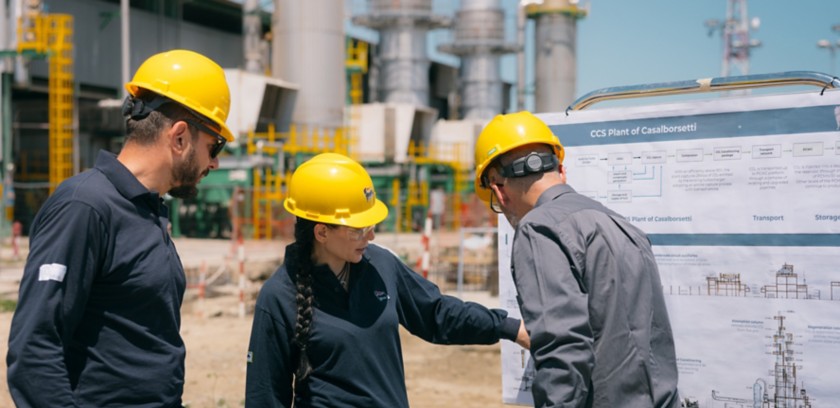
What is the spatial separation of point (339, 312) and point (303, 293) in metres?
0.15

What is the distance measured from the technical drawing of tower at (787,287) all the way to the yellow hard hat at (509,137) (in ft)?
3.53

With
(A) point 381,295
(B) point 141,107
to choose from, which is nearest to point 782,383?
(A) point 381,295

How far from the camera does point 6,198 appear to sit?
2372cm

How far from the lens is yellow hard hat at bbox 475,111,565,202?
3133mm

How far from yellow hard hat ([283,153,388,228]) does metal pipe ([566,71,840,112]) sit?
1.32 m

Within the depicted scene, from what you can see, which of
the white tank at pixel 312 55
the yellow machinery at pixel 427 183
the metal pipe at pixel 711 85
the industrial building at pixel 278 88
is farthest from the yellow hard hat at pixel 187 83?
the yellow machinery at pixel 427 183

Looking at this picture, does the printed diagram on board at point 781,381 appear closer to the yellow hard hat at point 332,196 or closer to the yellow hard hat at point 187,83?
the yellow hard hat at point 332,196

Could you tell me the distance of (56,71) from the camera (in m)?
25.8

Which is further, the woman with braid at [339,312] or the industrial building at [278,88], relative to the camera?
the industrial building at [278,88]

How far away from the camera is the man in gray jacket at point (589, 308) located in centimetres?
249

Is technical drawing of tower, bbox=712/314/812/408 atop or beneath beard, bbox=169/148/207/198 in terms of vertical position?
beneath

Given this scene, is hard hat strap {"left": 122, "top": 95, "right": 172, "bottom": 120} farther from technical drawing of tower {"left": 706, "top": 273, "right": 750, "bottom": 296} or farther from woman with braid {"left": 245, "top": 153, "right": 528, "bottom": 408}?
technical drawing of tower {"left": 706, "top": 273, "right": 750, "bottom": 296}

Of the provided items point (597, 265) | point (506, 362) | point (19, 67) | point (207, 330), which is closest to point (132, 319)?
point (597, 265)

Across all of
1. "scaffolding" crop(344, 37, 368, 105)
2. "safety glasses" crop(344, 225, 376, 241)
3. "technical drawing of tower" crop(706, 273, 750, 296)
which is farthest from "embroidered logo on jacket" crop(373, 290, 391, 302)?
"scaffolding" crop(344, 37, 368, 105)
